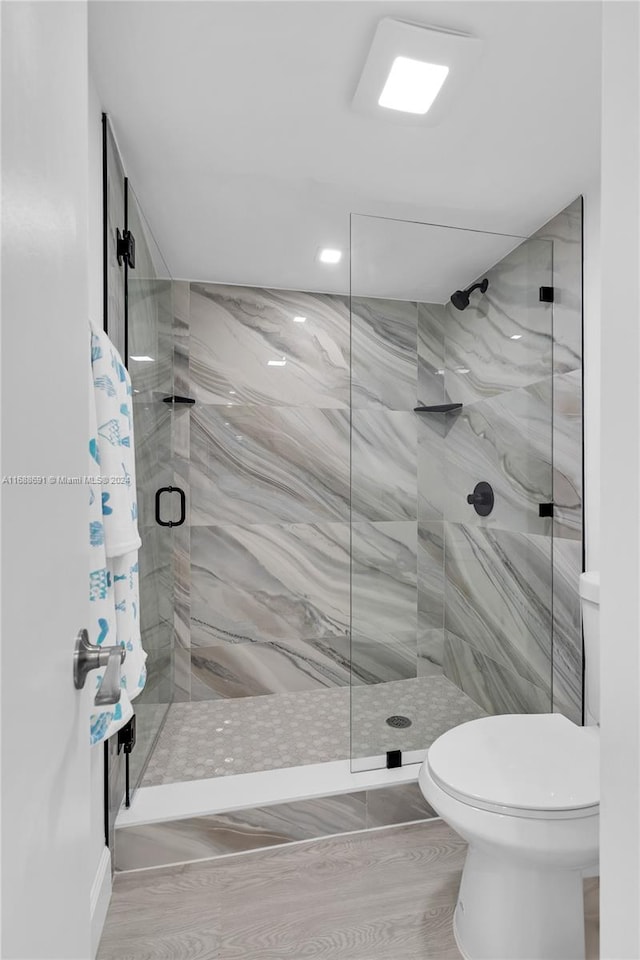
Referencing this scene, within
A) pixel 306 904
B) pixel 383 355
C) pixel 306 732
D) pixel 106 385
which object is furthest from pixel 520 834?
pixel 383 355

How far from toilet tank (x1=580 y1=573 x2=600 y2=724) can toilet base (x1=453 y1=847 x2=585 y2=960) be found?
1.95ft

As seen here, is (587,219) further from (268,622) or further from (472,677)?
(268,622)

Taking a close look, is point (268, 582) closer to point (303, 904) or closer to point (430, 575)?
point (430, 575)

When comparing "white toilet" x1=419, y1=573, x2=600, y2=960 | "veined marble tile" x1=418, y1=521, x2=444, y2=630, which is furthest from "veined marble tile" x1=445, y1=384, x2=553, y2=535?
"white toilet" x1=419, y1=573, x2=600, y2=960

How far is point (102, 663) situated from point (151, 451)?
151 cm

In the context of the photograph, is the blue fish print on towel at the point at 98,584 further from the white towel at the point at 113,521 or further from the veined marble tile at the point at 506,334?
the veined marble tile at the point at 506,334

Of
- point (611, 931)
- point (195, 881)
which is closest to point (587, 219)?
point (611, 931)

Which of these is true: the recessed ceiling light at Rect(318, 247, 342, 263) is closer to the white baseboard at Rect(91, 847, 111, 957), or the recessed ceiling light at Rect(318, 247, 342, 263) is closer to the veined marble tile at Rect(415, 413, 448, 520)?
the veined marble tile at Rect(415, 413, 448, 520)

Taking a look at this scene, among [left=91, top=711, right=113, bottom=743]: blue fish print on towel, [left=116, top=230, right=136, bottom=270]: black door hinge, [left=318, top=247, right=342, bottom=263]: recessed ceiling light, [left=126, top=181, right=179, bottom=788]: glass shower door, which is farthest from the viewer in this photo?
[left=318, top=247, right=342, bottom=263]: recessed ceiling light

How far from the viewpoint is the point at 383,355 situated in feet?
6.46

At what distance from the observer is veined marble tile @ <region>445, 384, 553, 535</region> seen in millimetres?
2008

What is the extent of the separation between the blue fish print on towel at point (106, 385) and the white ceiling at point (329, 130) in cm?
79

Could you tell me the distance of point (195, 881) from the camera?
1559 millimetres

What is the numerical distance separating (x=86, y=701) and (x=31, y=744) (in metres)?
0.28
